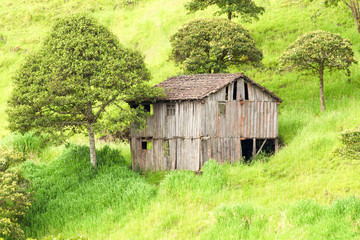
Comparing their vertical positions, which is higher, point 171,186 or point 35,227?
point 171,186

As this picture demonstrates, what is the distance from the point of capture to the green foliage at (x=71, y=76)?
23.8 metres

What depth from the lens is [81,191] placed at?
2405 centimetres

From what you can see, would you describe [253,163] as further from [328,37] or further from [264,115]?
[328,37]

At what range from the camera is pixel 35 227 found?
71.8ft

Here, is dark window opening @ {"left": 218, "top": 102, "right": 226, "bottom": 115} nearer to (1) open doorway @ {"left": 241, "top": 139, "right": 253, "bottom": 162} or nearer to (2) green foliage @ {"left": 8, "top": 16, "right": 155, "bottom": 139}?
(1) open doorway @ {"left": 241, "top": 139, "right": 253, "bottom": 162}

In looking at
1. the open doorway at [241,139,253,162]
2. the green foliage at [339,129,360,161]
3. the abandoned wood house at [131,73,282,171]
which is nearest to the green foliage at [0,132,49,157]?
the abandoned wood house at [131,73,282,171]

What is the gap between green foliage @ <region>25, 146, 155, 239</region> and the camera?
70.7ft

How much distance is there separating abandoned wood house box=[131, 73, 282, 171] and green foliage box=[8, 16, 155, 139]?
2.86 m

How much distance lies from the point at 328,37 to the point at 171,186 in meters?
16.0

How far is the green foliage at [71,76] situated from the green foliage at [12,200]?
3922 mm

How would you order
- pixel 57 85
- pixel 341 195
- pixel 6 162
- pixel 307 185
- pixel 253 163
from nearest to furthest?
pixel 341 195 → pixel 307 185 → pixel 6 162 → pixel 57 85 → pixel 253 163

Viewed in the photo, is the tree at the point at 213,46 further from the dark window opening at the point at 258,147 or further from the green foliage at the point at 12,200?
the green foliage at the point at 12,200

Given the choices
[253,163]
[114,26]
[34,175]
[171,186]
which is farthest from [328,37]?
[114,26]

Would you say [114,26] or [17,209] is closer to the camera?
[17,209]
